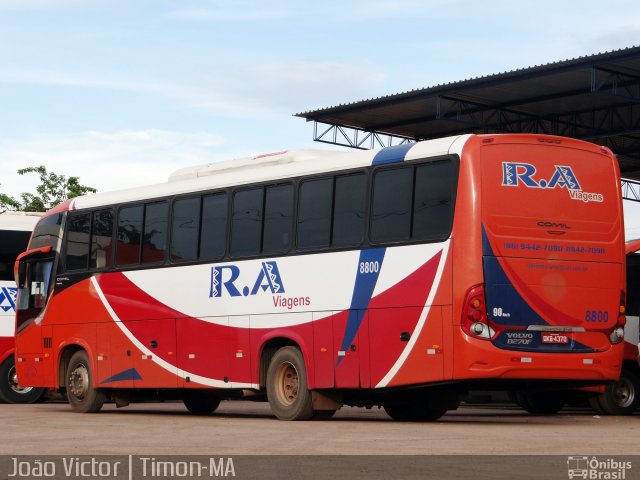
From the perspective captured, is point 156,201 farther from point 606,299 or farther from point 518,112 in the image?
point 518,112

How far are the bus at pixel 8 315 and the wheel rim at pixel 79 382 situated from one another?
17.7 feet

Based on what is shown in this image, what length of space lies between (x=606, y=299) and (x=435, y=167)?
2.81m

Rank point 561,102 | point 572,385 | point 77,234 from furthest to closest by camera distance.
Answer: point 561,102
point 77,234
point 572,385

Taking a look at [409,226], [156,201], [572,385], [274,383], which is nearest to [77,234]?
[156,201]

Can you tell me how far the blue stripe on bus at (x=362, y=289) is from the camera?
1789 cm

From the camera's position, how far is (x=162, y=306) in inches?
840

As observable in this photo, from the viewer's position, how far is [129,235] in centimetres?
2216

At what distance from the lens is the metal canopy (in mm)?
32281

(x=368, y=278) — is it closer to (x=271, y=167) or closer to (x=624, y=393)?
(x=271, y=167)

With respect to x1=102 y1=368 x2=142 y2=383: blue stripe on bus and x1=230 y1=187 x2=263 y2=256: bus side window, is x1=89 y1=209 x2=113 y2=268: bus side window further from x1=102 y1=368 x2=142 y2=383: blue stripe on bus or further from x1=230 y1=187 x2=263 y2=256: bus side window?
x1=230 y1=187 x2=263 y2=256: bus side window

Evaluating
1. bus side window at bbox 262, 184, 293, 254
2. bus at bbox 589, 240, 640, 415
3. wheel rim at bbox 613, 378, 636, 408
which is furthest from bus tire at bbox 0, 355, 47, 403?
wheel rim at bbox 613, 378, 636, 408

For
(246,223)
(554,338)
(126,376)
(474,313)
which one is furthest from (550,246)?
(126,376)

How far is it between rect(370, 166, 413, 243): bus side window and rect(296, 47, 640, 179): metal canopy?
45.8ft

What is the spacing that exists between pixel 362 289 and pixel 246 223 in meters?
2.60
